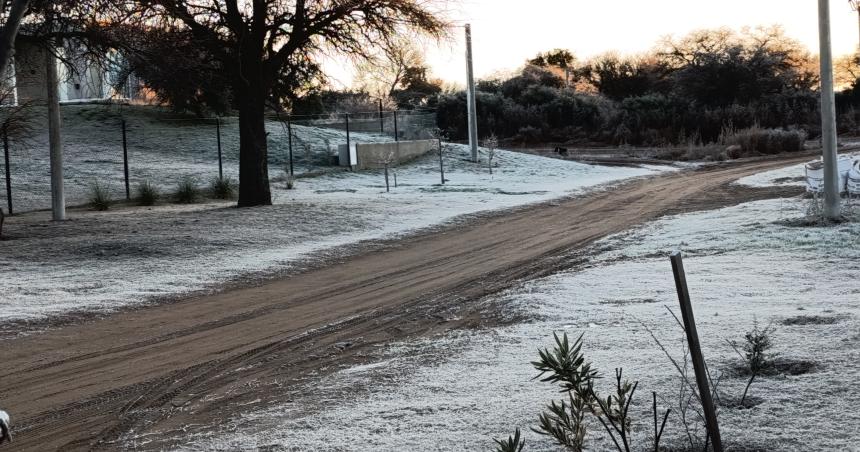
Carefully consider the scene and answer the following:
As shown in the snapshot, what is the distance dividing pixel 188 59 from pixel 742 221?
1038cm

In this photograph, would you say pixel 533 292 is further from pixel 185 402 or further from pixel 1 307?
pixel 1 307

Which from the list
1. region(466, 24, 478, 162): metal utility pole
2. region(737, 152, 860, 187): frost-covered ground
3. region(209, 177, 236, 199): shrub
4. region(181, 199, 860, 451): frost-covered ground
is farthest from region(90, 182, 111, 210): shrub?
region(737, 152, 860, 187): frost-covered ground

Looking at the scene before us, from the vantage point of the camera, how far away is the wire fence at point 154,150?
2614 cm

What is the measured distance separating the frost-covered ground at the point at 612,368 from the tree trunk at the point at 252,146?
1214cm

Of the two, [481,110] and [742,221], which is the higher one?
[481,110]

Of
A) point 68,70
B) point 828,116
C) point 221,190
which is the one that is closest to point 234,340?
point 828,116

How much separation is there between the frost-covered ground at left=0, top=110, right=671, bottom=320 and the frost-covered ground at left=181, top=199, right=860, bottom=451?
16.4 ft

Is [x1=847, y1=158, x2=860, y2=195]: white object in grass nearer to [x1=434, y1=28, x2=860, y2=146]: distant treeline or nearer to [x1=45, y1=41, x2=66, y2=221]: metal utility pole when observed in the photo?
[x1=45, y1=41, x2=66, y2=221]: metal utility pole

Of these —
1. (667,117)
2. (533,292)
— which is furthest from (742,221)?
(667,117)

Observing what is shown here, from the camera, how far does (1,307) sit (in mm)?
10625

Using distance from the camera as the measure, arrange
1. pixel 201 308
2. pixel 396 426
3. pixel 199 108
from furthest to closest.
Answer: pixel 199 108 < pixel 201 308 < pixel 396 426

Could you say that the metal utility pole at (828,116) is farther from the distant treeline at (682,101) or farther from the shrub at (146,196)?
the distant treeline at (682,101)

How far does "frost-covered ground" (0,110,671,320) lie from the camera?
39.6ft

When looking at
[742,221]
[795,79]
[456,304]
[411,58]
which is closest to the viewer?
[456,304]
